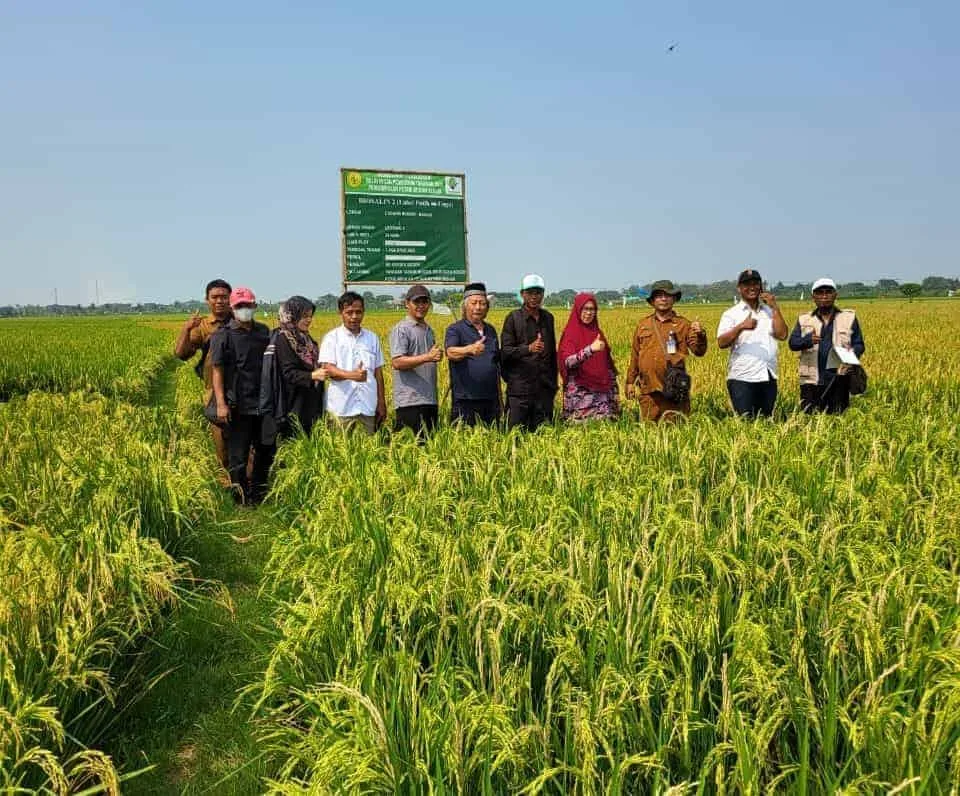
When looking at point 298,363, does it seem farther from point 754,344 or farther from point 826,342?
point 826,342

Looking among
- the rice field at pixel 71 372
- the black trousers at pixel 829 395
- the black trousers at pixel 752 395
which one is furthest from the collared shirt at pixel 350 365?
the rice field at pixel 71 372

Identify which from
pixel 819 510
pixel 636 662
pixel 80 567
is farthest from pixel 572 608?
pixel 80 567

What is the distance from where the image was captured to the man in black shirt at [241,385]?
6344 millimetres

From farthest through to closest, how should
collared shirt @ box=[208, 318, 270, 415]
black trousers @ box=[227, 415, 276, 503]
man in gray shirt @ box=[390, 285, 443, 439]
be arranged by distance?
black trousers @ box=[227, 415, 276, 503], collared shirt @ box=[208, 318, 270, 415], man in gray shirt @ box=[390, 285, 443, 439]

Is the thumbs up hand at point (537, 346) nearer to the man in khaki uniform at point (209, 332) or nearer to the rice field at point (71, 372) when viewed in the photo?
the man in khaki uniform at point (209, 332)

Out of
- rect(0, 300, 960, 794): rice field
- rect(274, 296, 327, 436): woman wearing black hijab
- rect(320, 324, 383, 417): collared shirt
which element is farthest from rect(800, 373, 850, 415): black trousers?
rect(274, 296, 327, 436): woman wearing black hijab

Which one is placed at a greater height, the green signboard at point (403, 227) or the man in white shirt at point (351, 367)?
the green signboard at point (403, 227)

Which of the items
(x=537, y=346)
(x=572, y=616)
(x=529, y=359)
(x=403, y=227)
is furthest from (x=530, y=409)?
(x=572, y=616)

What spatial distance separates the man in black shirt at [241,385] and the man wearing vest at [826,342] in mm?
5040

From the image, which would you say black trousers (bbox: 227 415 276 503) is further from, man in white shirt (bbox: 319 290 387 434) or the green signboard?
the green signboard

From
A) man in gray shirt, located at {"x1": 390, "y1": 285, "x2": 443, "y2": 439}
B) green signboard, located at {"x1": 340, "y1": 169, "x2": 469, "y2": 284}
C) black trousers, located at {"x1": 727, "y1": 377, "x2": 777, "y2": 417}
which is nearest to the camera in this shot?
man in gray shirt, located at {"x1": 390, "y1": 285, "x2": 443, "y2": 439}

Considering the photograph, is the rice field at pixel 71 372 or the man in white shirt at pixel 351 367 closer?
the man in white shirt at pixel 351 367

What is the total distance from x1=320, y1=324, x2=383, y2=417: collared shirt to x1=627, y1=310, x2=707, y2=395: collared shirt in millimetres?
2374

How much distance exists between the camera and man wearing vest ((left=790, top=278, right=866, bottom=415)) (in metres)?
6.27
